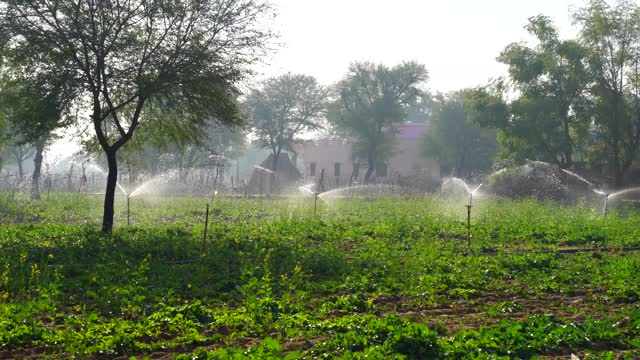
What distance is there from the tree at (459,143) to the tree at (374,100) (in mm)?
4271

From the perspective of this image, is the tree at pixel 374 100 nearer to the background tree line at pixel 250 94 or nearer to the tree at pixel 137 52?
the background tree line at pixel 250 94

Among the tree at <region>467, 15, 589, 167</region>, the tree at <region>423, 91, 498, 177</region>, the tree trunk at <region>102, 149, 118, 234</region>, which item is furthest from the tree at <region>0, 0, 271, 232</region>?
the tree at <region>423, 91, 498, 177</region>

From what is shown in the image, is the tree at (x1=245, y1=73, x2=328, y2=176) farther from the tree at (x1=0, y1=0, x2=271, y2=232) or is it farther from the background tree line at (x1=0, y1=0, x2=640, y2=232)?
the tree at (x1=0, y1=0, x2=271, y2=232)

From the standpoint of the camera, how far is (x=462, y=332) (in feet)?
26.7

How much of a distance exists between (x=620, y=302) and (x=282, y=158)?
65.1 metres

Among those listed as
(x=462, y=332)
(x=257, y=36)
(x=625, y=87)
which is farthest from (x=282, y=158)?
(x=462, y=332)

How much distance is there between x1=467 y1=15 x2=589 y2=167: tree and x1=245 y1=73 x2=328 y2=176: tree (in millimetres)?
29748

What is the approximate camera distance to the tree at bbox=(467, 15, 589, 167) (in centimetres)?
4650

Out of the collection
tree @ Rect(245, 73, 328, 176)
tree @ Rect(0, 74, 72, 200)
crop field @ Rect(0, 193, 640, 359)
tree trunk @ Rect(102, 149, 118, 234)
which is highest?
tree @ Rect(245, 73, 328, 176)

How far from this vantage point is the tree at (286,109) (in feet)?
247

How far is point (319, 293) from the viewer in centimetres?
1154

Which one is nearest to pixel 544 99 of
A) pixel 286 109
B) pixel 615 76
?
pixel 615 76

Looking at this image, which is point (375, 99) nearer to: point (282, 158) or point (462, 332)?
point (282, 158)

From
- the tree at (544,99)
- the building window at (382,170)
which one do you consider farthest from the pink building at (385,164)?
the tree at (544,99)
